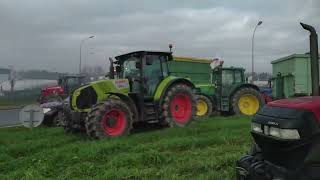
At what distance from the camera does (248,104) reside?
22844 mm

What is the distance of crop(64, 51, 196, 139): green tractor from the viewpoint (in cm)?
1416

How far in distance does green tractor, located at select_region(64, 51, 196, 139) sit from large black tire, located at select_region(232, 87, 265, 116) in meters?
5.79

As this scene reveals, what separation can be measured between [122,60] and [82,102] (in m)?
2.21

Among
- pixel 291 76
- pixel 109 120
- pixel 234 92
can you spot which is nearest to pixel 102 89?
pixel 109 120

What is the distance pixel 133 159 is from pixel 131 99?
19.3 ft

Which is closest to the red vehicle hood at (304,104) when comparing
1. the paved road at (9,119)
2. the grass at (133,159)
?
the grass at (133,159)

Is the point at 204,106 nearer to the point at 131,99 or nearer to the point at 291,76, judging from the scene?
the point at 291,76

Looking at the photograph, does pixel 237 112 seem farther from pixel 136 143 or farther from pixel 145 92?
pixel 136 143

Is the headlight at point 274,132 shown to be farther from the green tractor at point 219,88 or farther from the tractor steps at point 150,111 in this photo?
the green tractor at point 219,88

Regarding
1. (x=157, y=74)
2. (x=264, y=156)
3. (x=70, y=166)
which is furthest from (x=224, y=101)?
(x=264, y=156)

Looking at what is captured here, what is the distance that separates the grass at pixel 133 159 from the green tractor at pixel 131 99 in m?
1.38

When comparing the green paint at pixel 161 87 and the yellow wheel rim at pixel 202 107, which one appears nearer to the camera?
the green paint at pixel 161 87

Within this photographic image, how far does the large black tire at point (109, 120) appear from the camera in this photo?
13.7 meters

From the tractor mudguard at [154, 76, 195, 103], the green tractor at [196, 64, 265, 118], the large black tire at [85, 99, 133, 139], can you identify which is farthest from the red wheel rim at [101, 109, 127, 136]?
the green tractor at [196, 64, 265, 118]
